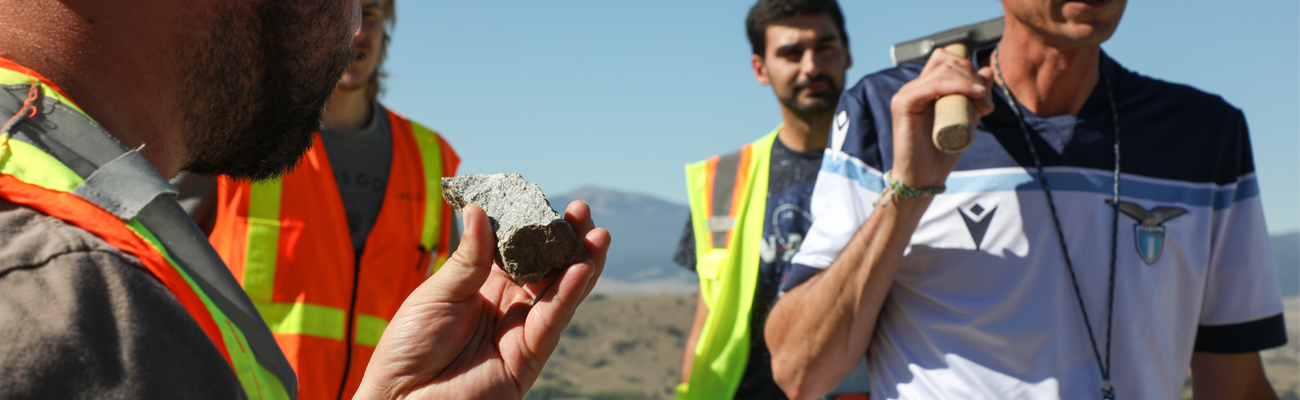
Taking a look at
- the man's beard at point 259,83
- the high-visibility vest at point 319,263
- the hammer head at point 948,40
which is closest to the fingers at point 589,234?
the man's beard at point 259,83

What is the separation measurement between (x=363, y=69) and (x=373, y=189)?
0.51 metres

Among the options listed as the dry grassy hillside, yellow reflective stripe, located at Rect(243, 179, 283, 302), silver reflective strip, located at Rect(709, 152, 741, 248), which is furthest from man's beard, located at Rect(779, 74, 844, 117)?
the dry grassy hillside

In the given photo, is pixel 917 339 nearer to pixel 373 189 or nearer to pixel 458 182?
pixel 458 182

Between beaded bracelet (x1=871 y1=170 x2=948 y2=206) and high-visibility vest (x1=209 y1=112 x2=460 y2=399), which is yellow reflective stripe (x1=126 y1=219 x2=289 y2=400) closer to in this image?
beaded bracelet (x1=871 y1=170 x2=948 y2=206)

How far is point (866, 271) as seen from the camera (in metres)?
2.18

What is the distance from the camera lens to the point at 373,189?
333 cm

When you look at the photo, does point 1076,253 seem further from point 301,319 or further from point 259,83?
point 301,319

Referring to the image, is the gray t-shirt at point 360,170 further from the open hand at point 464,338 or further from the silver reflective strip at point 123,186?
the silver reflective strip at point 123,186

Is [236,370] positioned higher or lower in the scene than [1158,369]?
higher

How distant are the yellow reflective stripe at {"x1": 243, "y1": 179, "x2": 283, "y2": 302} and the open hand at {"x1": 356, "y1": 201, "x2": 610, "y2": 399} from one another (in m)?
1.65

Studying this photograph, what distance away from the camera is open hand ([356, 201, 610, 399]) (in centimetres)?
144

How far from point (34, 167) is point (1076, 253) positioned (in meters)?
2.13

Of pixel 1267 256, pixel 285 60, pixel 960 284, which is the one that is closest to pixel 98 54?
pixel 285 60

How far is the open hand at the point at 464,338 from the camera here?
144 centimetres
